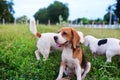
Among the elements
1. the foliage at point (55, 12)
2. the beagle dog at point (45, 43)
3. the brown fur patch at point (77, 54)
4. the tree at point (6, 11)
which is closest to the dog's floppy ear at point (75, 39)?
the brown fur patch at point (77, 54)

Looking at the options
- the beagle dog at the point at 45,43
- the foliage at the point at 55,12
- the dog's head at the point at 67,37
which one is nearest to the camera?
the dog's head at the point at 67,37

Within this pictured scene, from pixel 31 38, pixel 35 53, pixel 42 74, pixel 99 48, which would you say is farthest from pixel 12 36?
pixel 42 74

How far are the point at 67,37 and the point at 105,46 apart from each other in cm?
261

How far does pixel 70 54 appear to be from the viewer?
7438 millimetres

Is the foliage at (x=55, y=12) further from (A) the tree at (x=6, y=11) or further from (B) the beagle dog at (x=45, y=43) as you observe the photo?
(B) the beagle dog at (x=45, y=43)

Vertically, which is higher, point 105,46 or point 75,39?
point 75,39

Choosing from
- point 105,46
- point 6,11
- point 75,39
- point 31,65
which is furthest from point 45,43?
point 6,11

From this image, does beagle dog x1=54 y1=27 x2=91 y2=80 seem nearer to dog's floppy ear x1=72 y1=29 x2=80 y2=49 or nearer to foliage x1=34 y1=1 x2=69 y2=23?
dog's floppy ear x1=72 y1=29 x2=80 y2=49

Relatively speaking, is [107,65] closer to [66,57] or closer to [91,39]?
[91,39]

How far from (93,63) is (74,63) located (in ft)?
5.54

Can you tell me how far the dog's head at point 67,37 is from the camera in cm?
707

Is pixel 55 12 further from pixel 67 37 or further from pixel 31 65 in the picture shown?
pixel 67 37

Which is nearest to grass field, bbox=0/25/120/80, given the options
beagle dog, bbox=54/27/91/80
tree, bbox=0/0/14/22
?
beagle dog, bbox=54/27/91/80

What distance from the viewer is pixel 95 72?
852 centimetres
